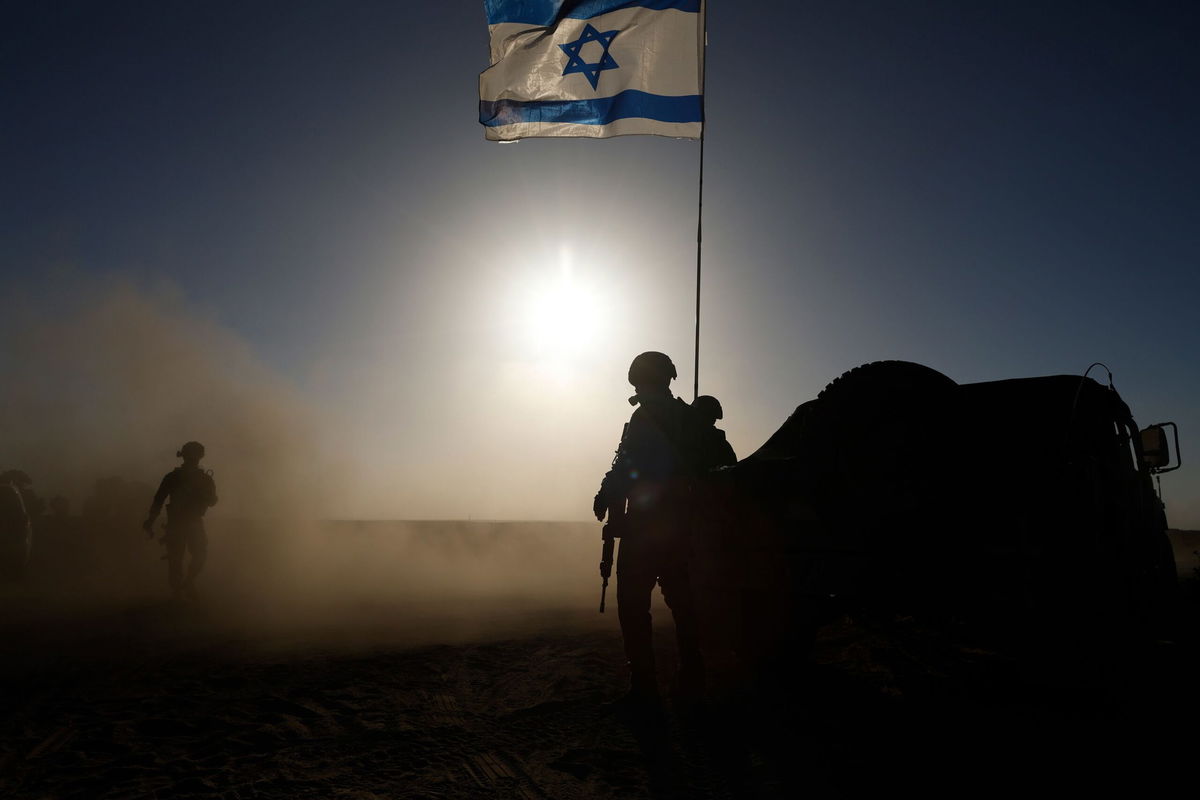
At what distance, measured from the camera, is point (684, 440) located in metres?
4.66

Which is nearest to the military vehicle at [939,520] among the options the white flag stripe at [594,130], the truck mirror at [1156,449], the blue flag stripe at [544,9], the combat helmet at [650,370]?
the truck mirror at [1156,449]

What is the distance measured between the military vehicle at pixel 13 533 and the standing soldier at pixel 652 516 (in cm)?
1222

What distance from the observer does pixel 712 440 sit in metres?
4.96

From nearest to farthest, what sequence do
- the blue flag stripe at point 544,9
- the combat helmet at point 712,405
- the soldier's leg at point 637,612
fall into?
the soldier's leg at point 637,612
the combat helmet at point 712,405
the blue flag stripe at point 544,9

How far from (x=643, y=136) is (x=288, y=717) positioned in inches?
278

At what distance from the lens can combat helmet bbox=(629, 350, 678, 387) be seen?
479 centimetres

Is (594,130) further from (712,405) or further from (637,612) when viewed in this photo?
(637,612)

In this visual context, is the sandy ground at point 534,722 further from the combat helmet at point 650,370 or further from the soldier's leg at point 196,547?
the soldier's leg at point 196,547

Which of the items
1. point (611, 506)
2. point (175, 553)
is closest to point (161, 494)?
point (175, 553)

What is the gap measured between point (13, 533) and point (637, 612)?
42.8 feet

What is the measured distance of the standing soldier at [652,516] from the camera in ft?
14.2

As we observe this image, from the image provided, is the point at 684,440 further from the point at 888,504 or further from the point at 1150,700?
the point at 1150,700

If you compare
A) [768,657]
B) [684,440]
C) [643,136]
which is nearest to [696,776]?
[768,657]

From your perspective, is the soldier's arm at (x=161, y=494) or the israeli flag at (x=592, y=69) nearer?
the israeli flag at (x=592, y=69)
